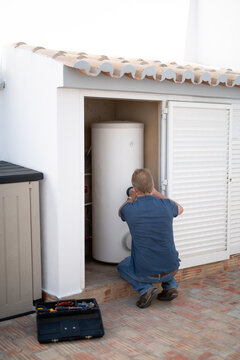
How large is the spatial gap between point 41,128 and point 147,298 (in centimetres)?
219

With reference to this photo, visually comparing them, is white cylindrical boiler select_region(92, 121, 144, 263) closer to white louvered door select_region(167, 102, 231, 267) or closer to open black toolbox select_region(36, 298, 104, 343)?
white louvered door select_region(167, 102, 231, 267)

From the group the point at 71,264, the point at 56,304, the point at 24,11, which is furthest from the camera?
the point at 24,11

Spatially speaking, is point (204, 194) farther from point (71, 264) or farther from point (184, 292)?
point (71, 264)

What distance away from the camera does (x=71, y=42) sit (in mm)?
7496

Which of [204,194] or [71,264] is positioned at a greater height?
[204,194]

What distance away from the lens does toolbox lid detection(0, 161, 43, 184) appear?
4.64 m

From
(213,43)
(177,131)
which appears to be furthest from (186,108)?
(213,43)

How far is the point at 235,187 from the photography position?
6484mm

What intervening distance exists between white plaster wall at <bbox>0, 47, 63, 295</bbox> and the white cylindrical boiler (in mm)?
986

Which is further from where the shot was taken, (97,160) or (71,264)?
(97,160)

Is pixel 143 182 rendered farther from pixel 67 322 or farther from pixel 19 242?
pixel 67 322

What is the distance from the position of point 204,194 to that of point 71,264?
83.5 inches

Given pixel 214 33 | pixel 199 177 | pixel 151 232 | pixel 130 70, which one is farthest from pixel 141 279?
pixel 214 33

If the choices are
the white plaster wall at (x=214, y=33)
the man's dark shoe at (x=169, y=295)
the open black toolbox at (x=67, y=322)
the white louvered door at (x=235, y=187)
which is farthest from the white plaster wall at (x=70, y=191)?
the white plaster wall at (x=214, y=33)
